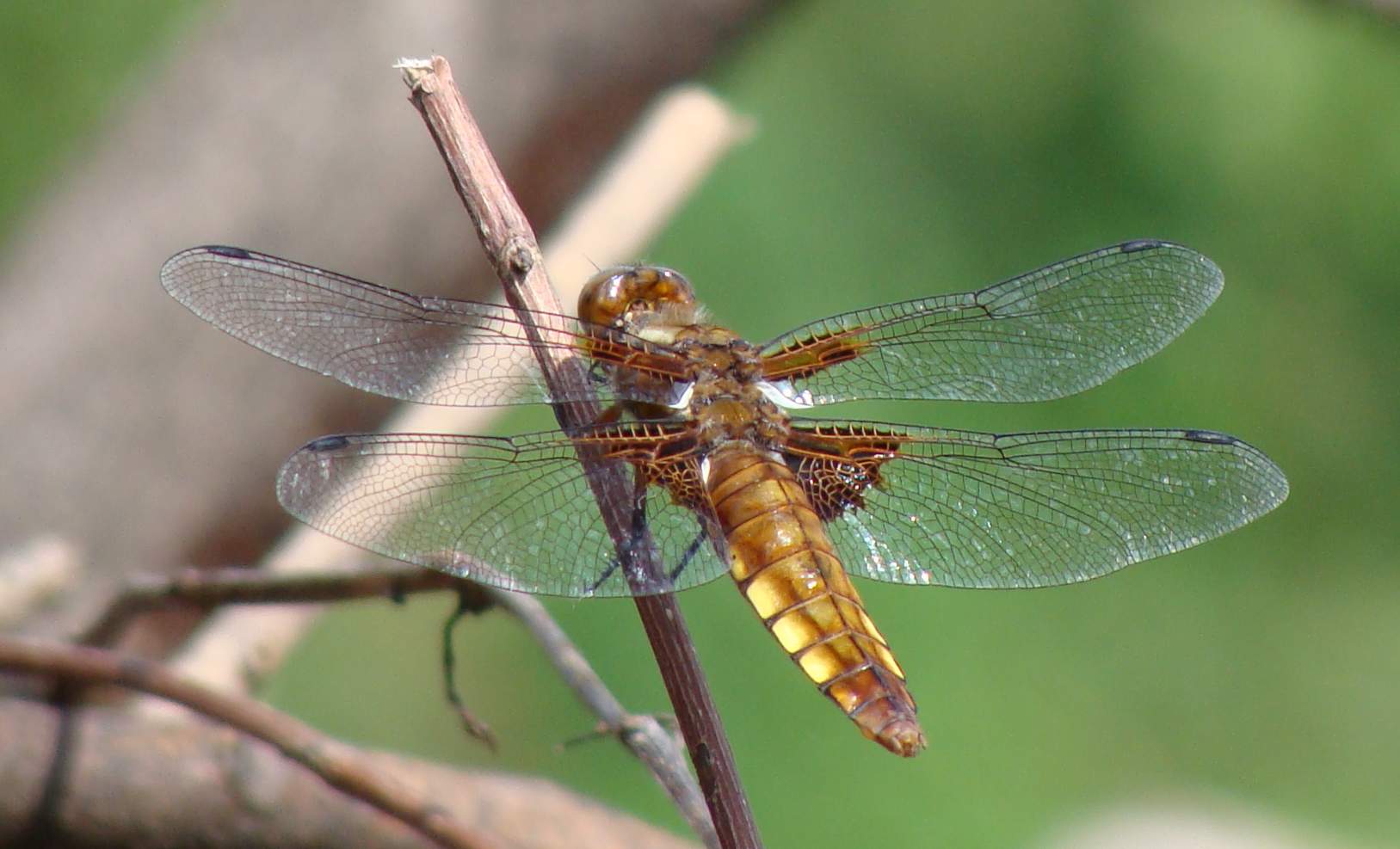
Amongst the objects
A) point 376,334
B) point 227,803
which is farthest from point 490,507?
point 227,803

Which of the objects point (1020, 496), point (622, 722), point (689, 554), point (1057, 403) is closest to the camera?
point (622, 722)

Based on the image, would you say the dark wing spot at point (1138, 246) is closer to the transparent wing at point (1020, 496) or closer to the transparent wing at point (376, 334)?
the transparent wing at point (1020, 496)

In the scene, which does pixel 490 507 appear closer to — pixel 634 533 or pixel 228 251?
pixel 634 533

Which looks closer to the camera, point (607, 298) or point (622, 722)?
point (622, 722)

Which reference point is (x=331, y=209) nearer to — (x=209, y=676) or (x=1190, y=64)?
(x=209, y=676)

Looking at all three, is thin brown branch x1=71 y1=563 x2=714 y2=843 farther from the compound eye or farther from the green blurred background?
the green blurred background

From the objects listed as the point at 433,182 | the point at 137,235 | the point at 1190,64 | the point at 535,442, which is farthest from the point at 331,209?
the point at 1190,64
